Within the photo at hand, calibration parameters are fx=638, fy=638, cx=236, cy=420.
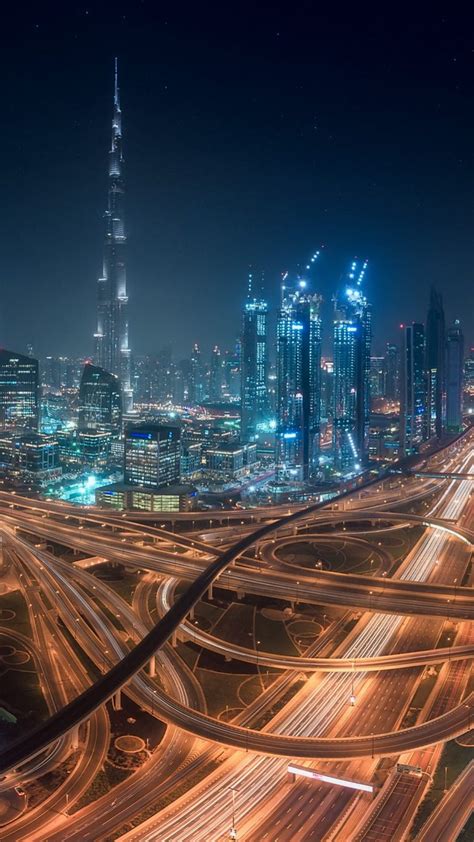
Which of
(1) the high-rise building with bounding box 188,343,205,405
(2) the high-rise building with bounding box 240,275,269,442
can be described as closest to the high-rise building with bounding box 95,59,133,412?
(1) the high-rise building with bounding box 188,343,205,405

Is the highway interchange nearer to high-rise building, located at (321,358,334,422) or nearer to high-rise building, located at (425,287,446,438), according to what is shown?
high-rise building, located at (425,287,446,438)

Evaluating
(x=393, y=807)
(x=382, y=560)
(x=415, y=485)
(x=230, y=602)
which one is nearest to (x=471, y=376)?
(x=415, y=485)

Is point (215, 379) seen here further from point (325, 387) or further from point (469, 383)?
point (469, 383)

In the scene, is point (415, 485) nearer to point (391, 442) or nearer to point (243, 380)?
point (391, 442)

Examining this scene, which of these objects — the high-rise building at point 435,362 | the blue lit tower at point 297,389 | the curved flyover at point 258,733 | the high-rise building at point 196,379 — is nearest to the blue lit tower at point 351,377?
the blue lit tower at point 297,389

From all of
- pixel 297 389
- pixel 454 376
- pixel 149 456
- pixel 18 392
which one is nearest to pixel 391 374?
pixel 454 376
